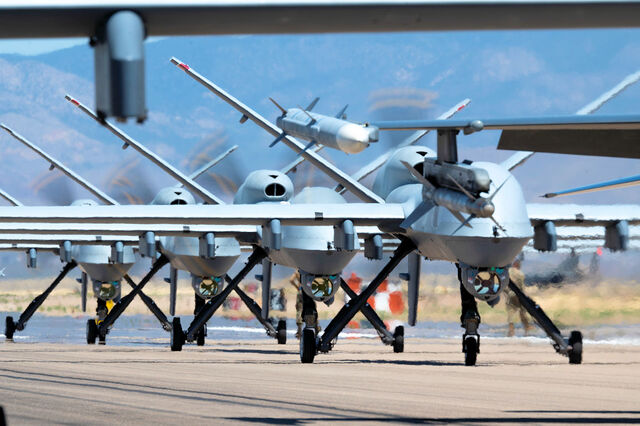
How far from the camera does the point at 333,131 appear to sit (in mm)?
9906

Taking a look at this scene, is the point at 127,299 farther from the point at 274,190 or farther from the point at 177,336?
the point at 274,190

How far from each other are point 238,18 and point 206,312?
24681 millimetres

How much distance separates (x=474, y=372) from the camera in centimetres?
2123

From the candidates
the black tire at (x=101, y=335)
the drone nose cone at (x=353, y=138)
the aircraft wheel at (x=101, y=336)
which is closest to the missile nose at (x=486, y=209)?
the drone nose cone at (x=353, y=138)

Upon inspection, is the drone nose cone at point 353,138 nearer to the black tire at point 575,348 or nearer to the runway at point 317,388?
the runway at point 317,388

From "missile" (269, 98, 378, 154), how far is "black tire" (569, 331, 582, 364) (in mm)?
13925

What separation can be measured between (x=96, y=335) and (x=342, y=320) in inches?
683

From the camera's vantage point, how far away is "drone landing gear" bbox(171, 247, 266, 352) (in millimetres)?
30453

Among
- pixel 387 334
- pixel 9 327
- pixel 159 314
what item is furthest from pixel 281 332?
pixel 9 327

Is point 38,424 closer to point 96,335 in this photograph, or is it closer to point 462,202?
point 462,202

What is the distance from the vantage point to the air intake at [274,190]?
1192 inches

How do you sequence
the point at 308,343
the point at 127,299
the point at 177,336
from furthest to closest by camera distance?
the point at 127,299 → the point at 177,336 → the point at 308,343

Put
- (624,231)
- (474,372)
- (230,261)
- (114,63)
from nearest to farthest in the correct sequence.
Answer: (114,63)
(474,372)
(624,231)
(230,261)

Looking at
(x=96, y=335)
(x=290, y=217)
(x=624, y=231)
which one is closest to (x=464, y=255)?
(x=290, y=217)
